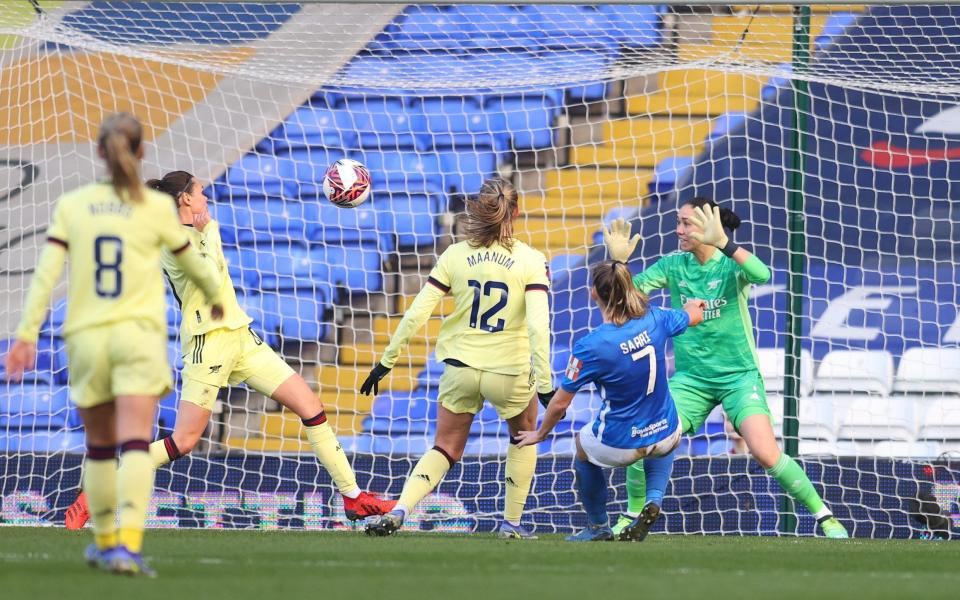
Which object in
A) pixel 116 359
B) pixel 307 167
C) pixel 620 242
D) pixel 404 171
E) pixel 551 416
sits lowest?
pixel 116 359

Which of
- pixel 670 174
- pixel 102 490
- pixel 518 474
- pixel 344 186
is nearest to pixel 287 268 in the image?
pixel 670 174

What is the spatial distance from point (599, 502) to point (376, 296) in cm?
453

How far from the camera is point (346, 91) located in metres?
11.6

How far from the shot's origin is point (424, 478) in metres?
6.92

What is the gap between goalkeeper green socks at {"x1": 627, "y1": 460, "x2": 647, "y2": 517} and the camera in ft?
24.1

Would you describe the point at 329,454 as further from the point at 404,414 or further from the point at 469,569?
the point at 404,414

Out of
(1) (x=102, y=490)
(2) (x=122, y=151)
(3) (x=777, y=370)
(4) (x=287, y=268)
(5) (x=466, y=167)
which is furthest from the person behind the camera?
(5) (x=466, y=167)

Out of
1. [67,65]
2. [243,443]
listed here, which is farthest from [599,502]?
[67,65]

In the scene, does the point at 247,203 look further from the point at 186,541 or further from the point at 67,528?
the point at 186,541

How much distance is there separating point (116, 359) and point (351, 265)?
21.6ft

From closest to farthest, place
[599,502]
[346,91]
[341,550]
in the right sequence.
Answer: [341,550], [599,502], [346,91]

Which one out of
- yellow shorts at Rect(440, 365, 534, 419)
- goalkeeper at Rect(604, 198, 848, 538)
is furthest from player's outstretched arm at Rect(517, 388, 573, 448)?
goalkeeper at Rect(604, 198, 848, 538)

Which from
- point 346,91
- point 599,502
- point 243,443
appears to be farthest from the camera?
point 346,91

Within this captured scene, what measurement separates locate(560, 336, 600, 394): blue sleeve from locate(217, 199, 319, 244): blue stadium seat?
514 cm
